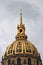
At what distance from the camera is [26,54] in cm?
19962

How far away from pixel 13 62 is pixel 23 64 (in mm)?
3358

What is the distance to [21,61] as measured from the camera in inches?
7815

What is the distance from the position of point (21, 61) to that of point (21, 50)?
3797 mm

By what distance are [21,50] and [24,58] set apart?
9.37 ft

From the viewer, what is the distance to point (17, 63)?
198 metres

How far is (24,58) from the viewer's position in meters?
199

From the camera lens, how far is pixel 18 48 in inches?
7859

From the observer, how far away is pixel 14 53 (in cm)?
19975

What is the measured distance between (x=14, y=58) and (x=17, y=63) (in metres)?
2.00

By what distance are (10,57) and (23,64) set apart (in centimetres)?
511

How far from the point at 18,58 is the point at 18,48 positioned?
3.32 m

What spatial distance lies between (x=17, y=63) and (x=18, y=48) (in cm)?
507

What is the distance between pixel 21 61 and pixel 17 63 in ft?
4.84

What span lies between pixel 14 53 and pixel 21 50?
2524 mm
